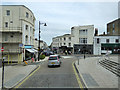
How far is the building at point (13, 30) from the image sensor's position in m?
21.3

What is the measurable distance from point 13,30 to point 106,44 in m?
32.2

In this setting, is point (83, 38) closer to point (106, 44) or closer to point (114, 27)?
point (106, 44)

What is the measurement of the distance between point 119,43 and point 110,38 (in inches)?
142

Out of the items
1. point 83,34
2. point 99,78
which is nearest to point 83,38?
point 83,34

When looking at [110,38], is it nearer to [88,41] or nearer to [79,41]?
[88,41]

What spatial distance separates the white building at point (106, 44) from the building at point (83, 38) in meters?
4.72

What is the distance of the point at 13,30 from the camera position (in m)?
21.4

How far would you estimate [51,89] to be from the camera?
24.2ft

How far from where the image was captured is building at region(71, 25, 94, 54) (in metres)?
45.7

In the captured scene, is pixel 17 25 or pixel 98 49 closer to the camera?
pixel 17 25

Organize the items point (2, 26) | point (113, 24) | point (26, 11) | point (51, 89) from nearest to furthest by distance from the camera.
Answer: point (51, 89)
point (2, 26)
point (26, 11)
point (113, 24)

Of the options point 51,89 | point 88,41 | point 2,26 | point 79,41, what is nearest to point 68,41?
point 79,41

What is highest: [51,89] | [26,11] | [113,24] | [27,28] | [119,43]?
[113,24]

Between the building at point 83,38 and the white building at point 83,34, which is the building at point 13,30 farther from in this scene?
the white building at point 83,34
